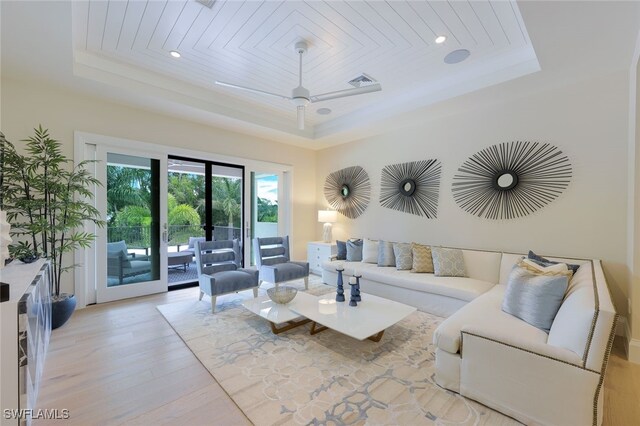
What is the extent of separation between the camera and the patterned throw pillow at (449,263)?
3748 mm

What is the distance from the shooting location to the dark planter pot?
118 inches

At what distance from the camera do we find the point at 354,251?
16.3ft

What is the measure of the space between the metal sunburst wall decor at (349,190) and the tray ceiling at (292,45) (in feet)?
5.43

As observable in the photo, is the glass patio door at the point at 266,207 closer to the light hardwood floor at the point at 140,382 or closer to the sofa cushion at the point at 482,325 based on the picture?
the light hardwood floor at the point at 140,382

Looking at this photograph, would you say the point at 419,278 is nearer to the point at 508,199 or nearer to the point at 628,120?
the point at 508,199

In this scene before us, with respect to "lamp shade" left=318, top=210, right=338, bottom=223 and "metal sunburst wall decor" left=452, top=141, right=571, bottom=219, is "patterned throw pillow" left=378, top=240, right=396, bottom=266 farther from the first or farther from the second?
"lamp shade" left=318, top=210, right=338, bottom=223

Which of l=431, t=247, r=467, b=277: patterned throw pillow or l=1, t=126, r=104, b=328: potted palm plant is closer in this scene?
l=1, t=126, r=104, b=328: potted palm plant

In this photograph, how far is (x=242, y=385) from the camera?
210 cm

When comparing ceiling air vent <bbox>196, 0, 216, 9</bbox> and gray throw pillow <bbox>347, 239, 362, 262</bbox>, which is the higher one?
ceiling air vent <bbox>196, 0, 216, 9</bbox>

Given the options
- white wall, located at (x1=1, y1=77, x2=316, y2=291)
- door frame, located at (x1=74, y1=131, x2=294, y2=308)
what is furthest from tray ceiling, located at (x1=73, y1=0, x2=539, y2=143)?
door frame, located at (x1=74, y1=131, x2=294, y2=308)

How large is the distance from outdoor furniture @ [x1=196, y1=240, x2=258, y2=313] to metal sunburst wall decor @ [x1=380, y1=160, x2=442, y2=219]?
9.06ft

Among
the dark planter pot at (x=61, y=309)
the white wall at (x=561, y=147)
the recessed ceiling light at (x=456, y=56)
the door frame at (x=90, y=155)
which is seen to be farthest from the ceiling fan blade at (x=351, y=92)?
the dark planter pot at (x=61, y=309)

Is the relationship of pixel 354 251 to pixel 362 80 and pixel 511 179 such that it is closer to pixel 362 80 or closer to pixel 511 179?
pixel 511 179

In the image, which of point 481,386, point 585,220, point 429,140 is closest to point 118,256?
point 481,386
